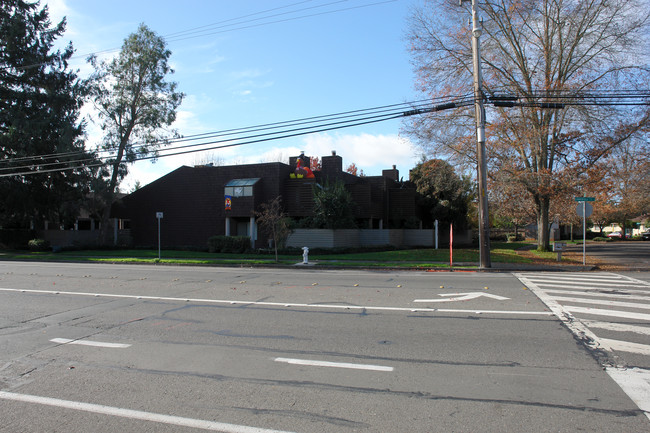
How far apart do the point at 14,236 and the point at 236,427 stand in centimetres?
4408

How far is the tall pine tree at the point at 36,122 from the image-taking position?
1332 inches

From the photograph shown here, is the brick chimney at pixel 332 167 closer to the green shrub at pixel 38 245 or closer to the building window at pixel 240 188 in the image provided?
the building window at pixel 240 188

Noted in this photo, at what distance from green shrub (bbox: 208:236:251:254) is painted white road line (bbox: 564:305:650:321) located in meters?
22.9

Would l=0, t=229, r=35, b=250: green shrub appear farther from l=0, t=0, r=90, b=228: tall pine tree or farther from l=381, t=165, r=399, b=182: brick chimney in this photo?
l=381, t=165, r=399, b=182: brick chimney

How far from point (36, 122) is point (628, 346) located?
40.2 meters

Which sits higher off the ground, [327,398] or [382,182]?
[382,182]

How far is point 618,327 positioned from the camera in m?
7.27

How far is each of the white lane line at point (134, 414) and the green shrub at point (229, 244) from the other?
24.5 meters

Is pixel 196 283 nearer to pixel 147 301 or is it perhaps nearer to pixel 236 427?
pixel 147 301

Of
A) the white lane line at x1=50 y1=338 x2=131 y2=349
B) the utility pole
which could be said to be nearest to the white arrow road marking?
the white lane line at x1=50 y1=338 x2=131 y2=349

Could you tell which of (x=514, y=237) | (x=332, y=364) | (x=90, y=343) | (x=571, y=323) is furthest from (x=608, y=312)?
(x=514, y=237)

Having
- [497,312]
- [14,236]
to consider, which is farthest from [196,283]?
[14,236]

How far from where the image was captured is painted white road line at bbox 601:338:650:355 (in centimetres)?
595

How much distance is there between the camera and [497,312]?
8.65m
